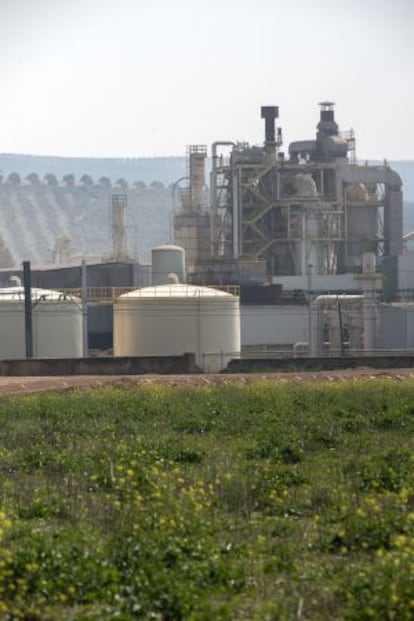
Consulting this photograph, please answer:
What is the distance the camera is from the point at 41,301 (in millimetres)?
51375

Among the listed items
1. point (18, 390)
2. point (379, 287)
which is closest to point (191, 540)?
point (18, 390)

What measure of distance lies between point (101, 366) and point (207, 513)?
88.5 feet

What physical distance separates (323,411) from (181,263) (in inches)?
1512

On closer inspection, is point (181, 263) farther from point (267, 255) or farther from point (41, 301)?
point (41, 301)

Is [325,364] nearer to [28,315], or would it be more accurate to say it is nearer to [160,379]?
[160,379]

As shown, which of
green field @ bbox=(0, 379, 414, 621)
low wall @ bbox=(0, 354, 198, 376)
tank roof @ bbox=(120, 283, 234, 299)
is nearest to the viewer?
green field @ bbox=(0, 379, 414, 621)

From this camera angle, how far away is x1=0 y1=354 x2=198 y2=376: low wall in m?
42.2

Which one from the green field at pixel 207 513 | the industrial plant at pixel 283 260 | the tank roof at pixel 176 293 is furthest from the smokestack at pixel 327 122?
the green field at pixel 207 513

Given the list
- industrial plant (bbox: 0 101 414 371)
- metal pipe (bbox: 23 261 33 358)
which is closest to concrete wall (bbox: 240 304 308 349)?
industrial plant (bbox: 0 101 414 371)

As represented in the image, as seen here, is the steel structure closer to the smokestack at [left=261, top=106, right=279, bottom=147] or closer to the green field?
the smokestack at [left=261, top=106, right=279, bottom=147]

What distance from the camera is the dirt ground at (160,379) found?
116 ft

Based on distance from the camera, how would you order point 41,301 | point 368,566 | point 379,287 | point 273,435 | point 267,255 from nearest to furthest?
1. point 368,566
2. point 273,435
3. point 41,301
4. point 379,287
5. point 267,255

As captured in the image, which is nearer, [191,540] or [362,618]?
[362,618]

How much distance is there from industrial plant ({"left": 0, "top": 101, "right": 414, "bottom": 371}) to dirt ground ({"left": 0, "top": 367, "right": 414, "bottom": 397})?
37.3 feet
